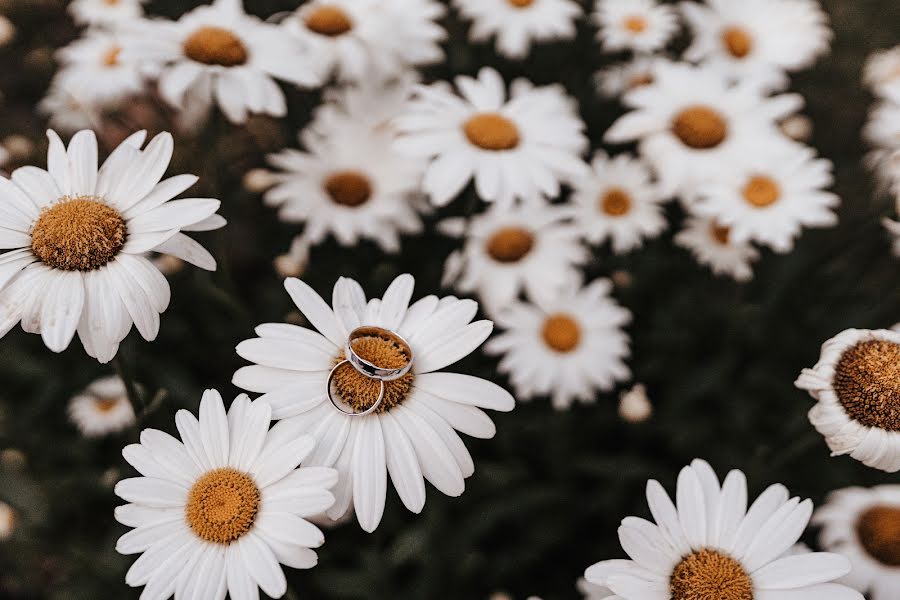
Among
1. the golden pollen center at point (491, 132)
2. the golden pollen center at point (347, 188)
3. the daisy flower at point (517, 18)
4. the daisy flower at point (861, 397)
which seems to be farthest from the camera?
the daisy flower at point (517, 18)

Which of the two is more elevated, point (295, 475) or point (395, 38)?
point (395, 38)

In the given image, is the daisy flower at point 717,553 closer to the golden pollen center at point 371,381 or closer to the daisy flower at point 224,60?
the golden pollen center at point 371,381

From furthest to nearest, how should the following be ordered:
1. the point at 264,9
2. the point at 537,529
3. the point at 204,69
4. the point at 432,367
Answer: the point at 264,9 < the point at 537,529 < the point at 204,69 < the point at 432,367

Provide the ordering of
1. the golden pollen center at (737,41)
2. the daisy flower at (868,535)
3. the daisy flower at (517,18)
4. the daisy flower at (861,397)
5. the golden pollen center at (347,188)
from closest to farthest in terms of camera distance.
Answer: the daisy flower at (861,397) → the daisy flower at (868,535) → the golden pollen center at (347,188) → the daisy flower at (517,18) → the golden pollen center at (737,41)

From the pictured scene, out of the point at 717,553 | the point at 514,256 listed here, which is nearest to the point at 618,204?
the point at 514,256

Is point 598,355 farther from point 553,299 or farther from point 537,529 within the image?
point 537,529

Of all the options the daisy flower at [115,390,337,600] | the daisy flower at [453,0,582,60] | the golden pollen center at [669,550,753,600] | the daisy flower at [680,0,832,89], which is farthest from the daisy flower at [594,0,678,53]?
the daisy flower at [115,390,337,600]

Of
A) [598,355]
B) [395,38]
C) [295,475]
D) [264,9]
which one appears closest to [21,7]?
[264,9]

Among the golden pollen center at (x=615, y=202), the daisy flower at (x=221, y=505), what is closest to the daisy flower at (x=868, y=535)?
the golden pollen center at (x=615, y=202)
